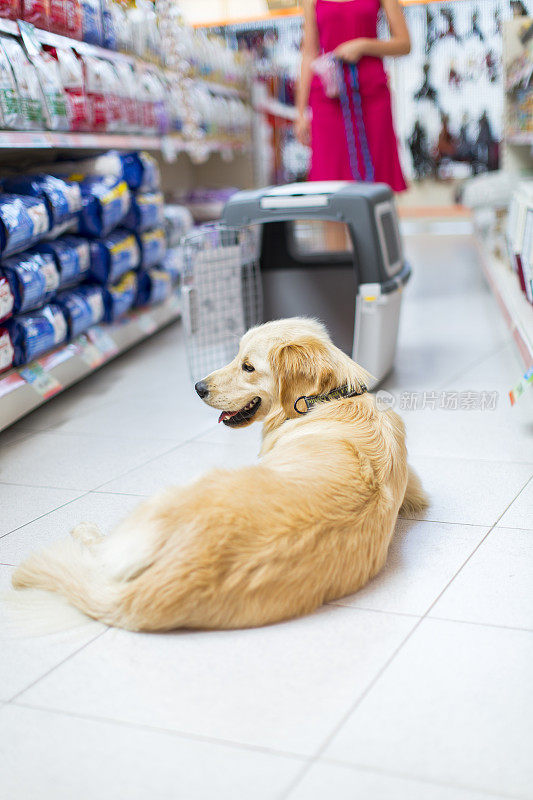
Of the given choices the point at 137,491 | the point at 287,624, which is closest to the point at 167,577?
the point at 287,624

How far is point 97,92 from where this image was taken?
366 cm

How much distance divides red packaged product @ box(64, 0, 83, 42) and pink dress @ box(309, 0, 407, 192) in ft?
3.82

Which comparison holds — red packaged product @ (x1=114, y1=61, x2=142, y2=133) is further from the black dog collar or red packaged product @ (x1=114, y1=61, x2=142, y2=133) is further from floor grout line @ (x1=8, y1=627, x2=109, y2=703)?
floor grout line @ (x1=8, y1=627, x2=109, y2=703)

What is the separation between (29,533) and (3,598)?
0.38m

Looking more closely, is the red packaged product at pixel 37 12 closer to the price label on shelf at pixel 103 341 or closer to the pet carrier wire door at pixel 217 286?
the pet carrier wire door at pixel 217 286

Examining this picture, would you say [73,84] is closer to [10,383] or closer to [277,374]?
[10,383]

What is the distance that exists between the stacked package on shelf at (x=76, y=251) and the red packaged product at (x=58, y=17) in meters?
0.57

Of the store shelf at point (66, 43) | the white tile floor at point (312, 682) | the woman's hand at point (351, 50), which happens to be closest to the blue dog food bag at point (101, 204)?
the store shelf at point (66, 43)

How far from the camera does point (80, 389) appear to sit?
11.7 feet

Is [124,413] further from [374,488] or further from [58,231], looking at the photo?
[374,488]

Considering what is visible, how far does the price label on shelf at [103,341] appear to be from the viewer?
12.0 feet

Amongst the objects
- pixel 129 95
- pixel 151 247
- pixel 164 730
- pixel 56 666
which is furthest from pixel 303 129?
pixel 164 730

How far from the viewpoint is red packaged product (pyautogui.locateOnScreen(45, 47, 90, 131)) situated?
3379mm

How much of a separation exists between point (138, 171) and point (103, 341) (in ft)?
2.76
